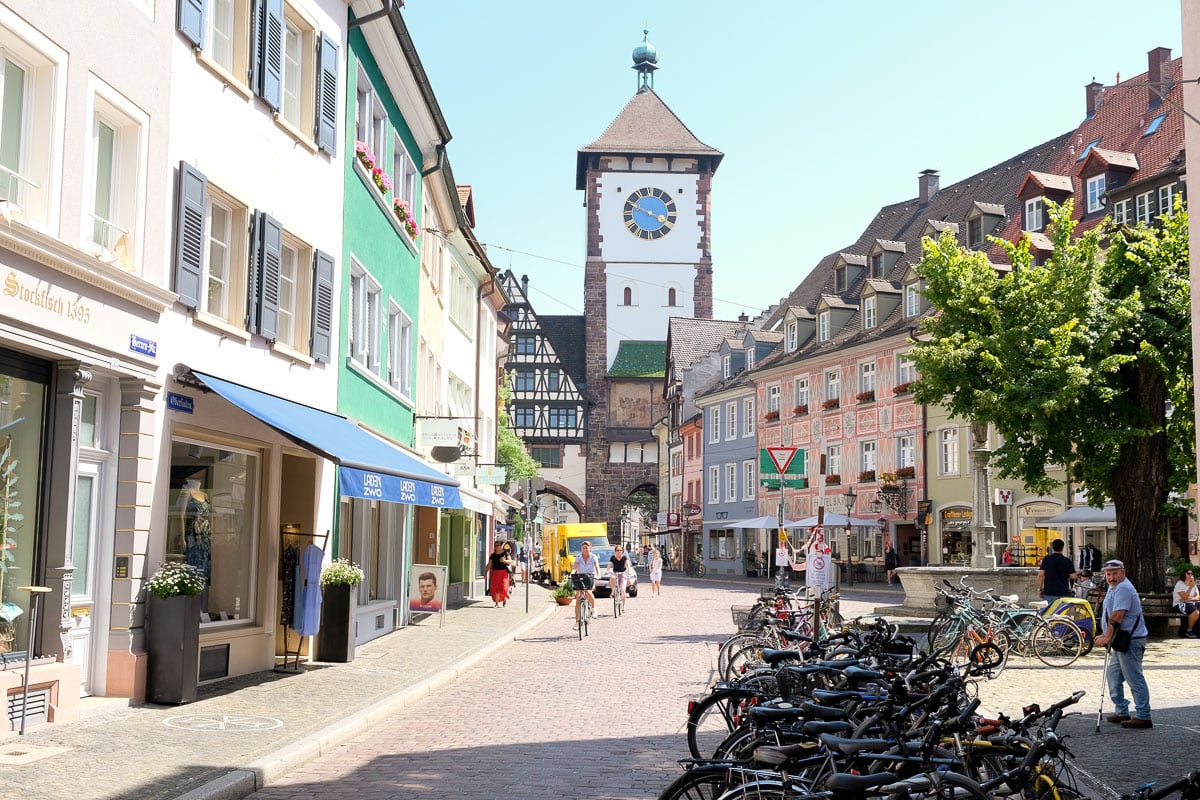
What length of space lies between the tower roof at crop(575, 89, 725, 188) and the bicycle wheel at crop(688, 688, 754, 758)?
70978mm

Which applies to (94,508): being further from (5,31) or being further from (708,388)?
(708,388)

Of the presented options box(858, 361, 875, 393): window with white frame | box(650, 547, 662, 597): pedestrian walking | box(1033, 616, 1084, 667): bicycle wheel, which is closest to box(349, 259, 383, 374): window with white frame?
box(1033, 616, 1084, 667): bicycle wheel

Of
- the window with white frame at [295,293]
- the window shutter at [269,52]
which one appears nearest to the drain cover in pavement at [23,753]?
the window with white frame at [295,293]

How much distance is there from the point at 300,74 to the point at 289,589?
5983 millimetres

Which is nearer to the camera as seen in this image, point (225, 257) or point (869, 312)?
point (225, 257)

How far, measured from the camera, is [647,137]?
7956 centimetres

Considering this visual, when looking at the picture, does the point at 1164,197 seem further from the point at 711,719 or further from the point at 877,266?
the point at 711,719

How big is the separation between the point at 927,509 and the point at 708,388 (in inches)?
953

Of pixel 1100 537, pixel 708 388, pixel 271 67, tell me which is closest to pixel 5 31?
pixel 271 67

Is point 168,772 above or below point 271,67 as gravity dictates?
below

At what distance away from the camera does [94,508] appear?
11.3 meters

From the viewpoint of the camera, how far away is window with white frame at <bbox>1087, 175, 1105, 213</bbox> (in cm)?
3587

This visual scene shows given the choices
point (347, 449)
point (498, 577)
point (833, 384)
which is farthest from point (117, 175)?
point (833, 384)

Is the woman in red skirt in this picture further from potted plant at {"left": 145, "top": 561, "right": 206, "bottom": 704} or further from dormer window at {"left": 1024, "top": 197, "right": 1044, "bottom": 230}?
potted plant at {"left": 145, "top": 561, "right": 206, "bottom": 704}
